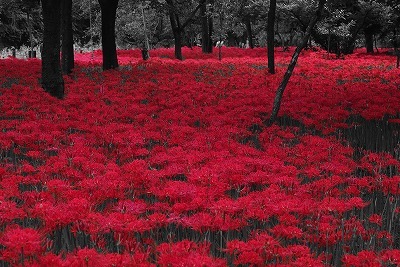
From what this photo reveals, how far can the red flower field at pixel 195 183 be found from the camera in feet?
11.6

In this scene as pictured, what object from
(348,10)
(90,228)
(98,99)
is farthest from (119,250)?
(348,10)

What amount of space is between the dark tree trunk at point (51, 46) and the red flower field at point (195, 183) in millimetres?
687

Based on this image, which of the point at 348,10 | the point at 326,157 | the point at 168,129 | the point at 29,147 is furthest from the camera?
the point at 348,10

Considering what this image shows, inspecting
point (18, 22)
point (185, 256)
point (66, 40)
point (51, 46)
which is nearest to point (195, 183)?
point (185, 256)

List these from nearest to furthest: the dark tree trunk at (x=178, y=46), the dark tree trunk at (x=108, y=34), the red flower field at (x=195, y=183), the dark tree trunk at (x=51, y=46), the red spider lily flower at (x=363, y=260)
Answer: the red spider lily flower at (x=363, y=260), the red flower field at (x=195, y=183), the dark tree trunk at (x=51, y=46), the dark tree trunk at (x=108, y=34), the dark tree trunk at (x=178, y=46)

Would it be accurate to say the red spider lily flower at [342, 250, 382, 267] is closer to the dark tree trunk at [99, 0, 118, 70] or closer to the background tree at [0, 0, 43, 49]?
the dark tree trunk at [99, 0, 118, 70]

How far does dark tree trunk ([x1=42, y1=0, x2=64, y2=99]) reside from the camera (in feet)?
41.3

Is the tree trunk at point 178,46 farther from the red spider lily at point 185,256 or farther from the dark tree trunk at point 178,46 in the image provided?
the red spider lily at point 185,256

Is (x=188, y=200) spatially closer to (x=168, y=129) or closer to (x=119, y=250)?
(x=119, y=250)

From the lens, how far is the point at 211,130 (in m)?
8.43

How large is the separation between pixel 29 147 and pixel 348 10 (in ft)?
117

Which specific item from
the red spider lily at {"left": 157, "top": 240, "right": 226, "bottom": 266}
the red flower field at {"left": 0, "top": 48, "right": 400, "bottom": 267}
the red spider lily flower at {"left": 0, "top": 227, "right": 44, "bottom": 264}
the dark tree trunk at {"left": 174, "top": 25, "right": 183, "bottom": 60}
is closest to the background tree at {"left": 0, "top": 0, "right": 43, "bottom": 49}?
the dark tree trunk at {"left": 174, "top": 25, "right": 183, "bottom": 60}

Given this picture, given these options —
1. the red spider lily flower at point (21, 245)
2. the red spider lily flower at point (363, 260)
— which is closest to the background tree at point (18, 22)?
the red spider lily flower at point (21, 245)

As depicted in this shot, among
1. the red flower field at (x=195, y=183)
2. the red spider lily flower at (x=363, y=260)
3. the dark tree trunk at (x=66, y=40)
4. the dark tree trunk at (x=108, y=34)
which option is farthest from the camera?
the dark tree trunk at (x=108, y=34)
